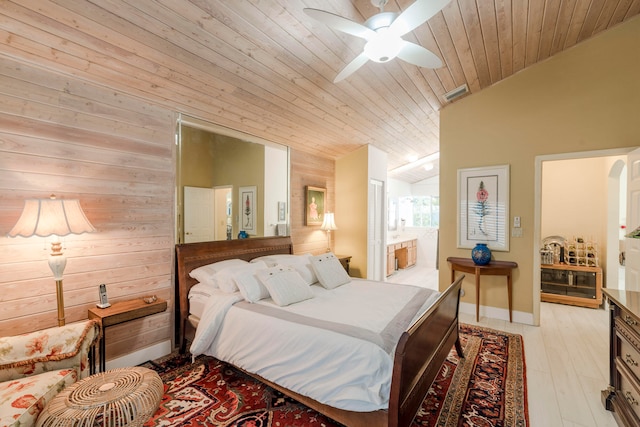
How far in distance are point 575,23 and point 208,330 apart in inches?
185

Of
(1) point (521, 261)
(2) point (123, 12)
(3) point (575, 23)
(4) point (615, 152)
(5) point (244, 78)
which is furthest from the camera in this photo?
(1) point (521, 261)

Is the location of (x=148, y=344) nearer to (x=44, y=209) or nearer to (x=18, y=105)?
(x=44, y=209)

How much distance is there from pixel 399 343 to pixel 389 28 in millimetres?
1858

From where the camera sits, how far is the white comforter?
171cm

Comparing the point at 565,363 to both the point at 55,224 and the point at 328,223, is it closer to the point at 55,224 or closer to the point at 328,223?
the point at 328,223

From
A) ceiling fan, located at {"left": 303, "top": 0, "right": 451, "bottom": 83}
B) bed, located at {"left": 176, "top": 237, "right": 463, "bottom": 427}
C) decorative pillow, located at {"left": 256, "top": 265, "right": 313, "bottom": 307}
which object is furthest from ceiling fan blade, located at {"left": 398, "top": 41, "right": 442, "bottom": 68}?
decorative pillow, located at {"left": 256, "top": 265, "right": 313, "bottom": 307}

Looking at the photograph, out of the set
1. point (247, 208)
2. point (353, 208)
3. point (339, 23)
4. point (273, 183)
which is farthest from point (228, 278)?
point (353, 208)

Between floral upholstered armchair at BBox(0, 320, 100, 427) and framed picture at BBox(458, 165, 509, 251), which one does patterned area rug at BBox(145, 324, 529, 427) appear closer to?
floral upholstered armchair at BBox(0, 320, 100, 427)

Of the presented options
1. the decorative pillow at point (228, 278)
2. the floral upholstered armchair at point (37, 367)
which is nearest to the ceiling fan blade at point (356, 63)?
the decorative pillow at point (228, 278)

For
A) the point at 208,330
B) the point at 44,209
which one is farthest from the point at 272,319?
the point at 44,209

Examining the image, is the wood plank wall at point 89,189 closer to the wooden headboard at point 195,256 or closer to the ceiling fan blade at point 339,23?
the wooden headboard at point 195,256

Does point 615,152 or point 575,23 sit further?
point 615,152

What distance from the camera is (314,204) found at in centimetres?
495

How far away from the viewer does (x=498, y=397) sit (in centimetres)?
228
